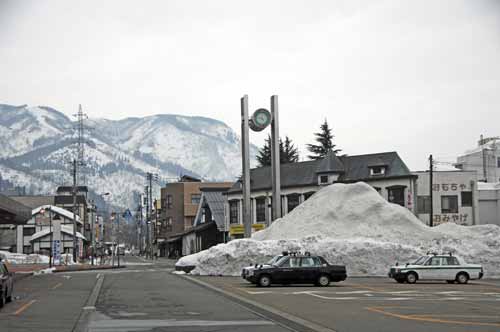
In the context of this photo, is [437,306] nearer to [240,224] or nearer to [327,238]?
[327,238]

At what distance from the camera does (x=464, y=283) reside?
35.6 meters

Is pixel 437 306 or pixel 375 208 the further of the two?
pixel 375 208

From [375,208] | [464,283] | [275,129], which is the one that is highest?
[275,129]

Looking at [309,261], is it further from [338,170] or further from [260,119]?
[338,170]

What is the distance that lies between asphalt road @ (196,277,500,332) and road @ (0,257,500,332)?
22 mm

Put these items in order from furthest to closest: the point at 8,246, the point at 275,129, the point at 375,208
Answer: the point at 8,246 < the point at 275,129 < the point at 375,208

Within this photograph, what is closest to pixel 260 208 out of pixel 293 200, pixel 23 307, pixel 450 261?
pixel 293 200

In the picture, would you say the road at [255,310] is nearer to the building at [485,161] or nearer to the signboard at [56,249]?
the signboard at [56,249]

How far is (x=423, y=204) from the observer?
7794cm

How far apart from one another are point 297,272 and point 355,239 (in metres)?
14.1

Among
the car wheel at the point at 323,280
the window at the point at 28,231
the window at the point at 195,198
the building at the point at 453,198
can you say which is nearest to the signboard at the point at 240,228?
the building at the point at 453,198

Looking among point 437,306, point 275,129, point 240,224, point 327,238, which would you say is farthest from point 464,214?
point 437,306

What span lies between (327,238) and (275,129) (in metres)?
13.3

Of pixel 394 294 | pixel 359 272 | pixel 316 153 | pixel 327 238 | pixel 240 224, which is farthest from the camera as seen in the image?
pixel 316 153
